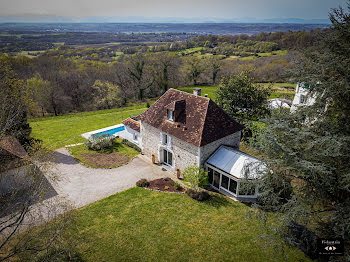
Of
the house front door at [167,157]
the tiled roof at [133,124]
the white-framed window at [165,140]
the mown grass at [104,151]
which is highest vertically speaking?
the white-framed window at [165,140]

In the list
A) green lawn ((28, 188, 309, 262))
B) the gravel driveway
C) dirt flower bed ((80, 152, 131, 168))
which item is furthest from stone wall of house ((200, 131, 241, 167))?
dirt flower bed ((80, 152, 131, 168))

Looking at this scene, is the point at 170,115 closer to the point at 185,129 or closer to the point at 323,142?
the point at 185,129

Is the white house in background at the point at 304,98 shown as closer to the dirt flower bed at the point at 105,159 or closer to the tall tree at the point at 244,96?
the tall tree at the point at 244,96

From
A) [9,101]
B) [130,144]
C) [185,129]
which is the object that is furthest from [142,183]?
[9,101]

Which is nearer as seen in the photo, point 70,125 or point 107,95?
point 70,125

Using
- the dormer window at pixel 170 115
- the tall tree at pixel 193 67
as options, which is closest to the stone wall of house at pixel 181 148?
the dormer window at pixel 170 115

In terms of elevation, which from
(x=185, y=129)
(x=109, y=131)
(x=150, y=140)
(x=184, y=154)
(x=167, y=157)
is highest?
(x=185, y=129)
